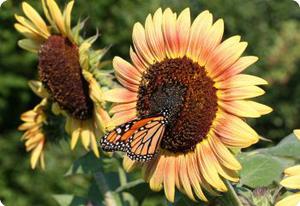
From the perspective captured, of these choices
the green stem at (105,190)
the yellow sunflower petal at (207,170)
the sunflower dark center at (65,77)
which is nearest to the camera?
the yellow sunflower petal at (207,170)

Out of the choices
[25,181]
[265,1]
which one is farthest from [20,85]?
[265,1]

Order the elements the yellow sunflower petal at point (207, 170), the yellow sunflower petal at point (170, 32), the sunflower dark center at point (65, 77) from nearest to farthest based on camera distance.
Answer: the yellow sunflower petal at point (207, 170) → the yellow sunflower petal at point (170, 32) → the sunflower dark center at point (65, 77)

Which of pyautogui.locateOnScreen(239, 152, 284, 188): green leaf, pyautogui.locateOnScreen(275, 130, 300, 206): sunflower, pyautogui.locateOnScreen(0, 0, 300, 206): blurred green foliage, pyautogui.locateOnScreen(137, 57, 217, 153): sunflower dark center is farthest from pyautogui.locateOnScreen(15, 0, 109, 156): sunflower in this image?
pyautogui.locateOnScreen(0, 0, 300, 206): blurred green foliage

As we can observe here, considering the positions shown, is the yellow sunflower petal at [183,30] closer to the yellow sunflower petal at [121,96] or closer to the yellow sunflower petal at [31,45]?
the yellow sunflower petal at [121,96]

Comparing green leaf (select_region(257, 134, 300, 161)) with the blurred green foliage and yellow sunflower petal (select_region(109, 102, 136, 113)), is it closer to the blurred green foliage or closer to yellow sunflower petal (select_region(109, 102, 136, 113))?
yellow sunflower petal (select_region(109, 102, 136, 113))

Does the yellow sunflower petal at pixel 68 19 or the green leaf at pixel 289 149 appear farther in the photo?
the yellow sunflower petal at pixel 68 19

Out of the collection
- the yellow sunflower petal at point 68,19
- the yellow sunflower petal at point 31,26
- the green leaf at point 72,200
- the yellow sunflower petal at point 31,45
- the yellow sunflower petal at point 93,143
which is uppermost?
the yellow sunflower petal at point 68,19

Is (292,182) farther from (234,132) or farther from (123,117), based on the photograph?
(123,117)

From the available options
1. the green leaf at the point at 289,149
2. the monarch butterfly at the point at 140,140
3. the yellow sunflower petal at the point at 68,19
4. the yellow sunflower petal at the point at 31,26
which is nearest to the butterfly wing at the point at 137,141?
the monarch butterfly at the point at 140,140
